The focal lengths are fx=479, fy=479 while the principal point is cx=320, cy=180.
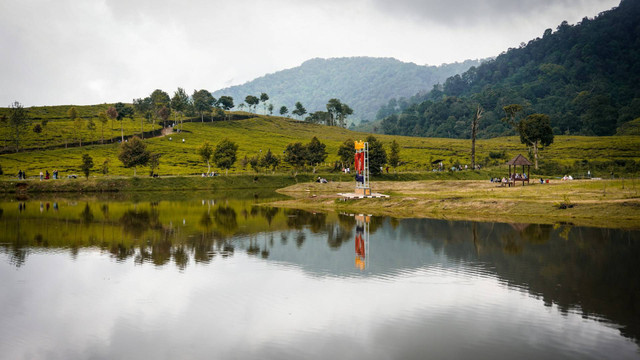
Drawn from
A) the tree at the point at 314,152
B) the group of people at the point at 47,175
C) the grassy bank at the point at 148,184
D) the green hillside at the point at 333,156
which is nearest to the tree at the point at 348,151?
the tree at the point at 314,152

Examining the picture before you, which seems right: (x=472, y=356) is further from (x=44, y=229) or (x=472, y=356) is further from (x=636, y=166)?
(x=636, y=166)

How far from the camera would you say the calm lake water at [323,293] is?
1700cm

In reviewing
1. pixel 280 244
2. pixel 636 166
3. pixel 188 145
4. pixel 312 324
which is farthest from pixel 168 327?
pixel 188 145

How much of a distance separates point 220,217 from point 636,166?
266ft

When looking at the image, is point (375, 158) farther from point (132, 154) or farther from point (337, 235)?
Result: point (337, 235)

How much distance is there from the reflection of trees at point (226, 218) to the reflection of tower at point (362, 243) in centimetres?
1179

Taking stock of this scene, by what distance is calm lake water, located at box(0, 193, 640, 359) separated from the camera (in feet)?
55.8

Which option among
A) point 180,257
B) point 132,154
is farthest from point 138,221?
point 132,154

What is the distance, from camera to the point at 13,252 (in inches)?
1325

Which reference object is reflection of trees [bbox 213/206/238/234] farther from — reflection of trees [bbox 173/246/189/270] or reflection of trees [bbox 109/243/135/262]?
reflection of trees [bbox 109/243/135/262]

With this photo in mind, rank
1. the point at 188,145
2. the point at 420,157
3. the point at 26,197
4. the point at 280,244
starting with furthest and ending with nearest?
the point at 188,145 → the point at 420,157 → the point at 26,197 → the point at 280,244

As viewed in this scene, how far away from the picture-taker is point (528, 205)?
49.5 meters

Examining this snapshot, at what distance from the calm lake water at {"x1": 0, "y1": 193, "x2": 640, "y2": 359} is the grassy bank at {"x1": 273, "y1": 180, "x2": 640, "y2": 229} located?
5.01m

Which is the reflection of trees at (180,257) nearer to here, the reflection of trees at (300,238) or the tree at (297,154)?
the reflection of trees at (300,238)
